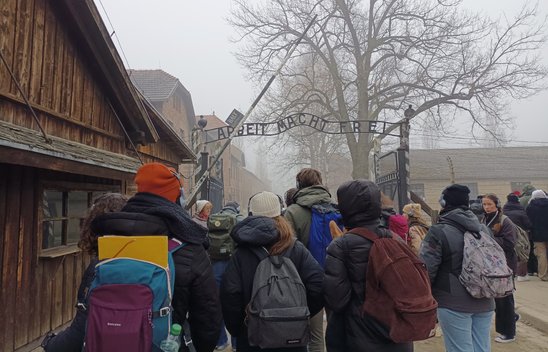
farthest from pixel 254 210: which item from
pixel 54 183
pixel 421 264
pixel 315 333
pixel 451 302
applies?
pixel 54 183

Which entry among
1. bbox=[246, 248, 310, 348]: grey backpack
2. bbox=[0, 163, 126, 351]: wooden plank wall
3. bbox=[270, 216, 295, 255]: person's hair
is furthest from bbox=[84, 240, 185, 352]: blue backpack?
bbox=[0, 163, 126, 351]: wooden plank wall

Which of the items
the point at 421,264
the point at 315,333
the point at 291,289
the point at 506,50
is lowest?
the point at 315,333

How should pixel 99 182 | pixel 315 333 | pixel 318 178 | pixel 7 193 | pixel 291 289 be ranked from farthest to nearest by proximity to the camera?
1. pixel 99 182
2. pixel 7 193
3. pixel 318 178
4. pixel 315 333
5. pixel 291 289

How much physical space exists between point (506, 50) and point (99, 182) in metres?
22.1

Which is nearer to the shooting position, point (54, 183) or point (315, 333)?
point (315, 333)

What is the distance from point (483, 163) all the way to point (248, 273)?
33218 millimetres

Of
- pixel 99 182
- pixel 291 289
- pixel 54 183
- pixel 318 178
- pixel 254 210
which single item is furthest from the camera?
pixel 99 182

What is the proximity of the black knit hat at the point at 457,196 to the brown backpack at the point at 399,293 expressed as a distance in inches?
51.3

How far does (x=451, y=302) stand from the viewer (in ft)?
10.00

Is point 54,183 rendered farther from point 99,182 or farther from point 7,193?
point 99,182

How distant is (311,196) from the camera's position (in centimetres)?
370

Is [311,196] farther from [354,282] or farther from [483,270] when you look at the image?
[483,270]

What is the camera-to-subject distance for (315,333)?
139 inches

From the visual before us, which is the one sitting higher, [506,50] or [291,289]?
[506,50]
